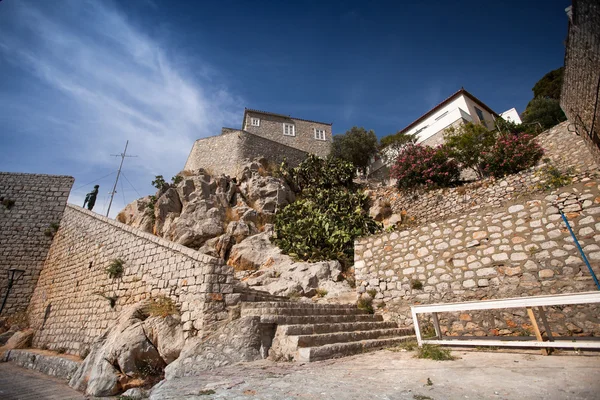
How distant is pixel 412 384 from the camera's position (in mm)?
3096

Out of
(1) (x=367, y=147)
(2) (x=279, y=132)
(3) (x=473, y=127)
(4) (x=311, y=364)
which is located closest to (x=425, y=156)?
(3) (x=473, y=127)

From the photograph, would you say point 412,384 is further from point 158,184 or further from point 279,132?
point 279,132

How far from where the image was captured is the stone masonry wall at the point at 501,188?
11.8 metres

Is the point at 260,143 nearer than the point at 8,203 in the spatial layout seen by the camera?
No

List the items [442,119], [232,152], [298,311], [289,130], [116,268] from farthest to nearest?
1. [289,130]
2. [442,119]
3. [232,152]
4. [116,268]
5. [298,311]

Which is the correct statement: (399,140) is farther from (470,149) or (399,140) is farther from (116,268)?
(116,268)

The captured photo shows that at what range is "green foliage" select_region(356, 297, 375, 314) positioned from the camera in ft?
25.1

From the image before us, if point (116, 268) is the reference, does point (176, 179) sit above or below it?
above

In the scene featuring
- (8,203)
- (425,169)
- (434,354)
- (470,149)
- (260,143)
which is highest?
(260,143)

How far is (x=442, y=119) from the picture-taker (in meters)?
24.8

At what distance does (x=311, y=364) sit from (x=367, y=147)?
24468 millimetres

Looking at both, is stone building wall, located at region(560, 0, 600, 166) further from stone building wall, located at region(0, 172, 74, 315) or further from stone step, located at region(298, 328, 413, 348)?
stone building wall, located at region(0, 172, 74, 315)

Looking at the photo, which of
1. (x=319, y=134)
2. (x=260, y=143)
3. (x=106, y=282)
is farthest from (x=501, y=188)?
(x=319, y=134)

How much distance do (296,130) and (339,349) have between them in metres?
29.4
